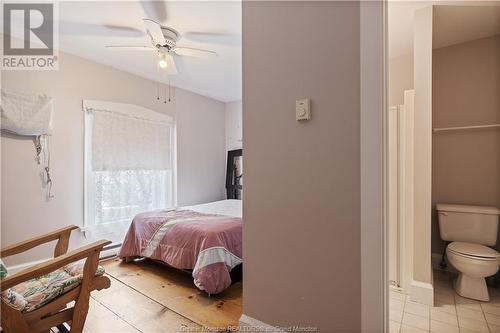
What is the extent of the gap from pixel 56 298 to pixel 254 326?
3.90 feet

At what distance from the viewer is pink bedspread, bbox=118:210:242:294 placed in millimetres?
2227

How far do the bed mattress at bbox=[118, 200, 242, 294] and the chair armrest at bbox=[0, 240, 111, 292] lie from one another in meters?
0.87

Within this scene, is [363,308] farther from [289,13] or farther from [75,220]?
[75,220]

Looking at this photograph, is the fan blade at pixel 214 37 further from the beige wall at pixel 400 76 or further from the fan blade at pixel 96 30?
the beige wall at pixel 400 76

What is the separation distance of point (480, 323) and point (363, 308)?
128cm

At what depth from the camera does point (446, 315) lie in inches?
75.7

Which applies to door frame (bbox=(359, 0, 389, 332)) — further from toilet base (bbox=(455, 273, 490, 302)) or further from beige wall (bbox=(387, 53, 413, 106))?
beige wall (bbox=(387, 53, 413, 106))

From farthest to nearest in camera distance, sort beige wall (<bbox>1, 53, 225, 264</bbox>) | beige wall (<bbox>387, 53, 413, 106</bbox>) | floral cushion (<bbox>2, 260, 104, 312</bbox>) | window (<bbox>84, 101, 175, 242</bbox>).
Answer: window (<bbox>84, 101, 175, 242</bbox>), beige wall (<bbox>387, 53, 413, 106</bbox>), beige wall (<bbox>1, 53, 225, 264</bbox>), floral cushion (<bbox>2, 260, 104, 312</bbox>)

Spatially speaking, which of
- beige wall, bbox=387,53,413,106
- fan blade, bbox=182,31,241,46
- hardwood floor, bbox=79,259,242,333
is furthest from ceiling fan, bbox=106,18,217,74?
hardwood floor, bbox=79,259,242,333

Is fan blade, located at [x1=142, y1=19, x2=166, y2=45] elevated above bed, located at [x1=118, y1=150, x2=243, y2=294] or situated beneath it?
elevated above

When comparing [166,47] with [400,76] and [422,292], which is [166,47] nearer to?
[400,76]

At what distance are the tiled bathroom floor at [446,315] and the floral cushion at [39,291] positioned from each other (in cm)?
212

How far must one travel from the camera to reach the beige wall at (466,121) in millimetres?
2521

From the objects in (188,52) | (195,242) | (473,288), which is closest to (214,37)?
(188,52)
